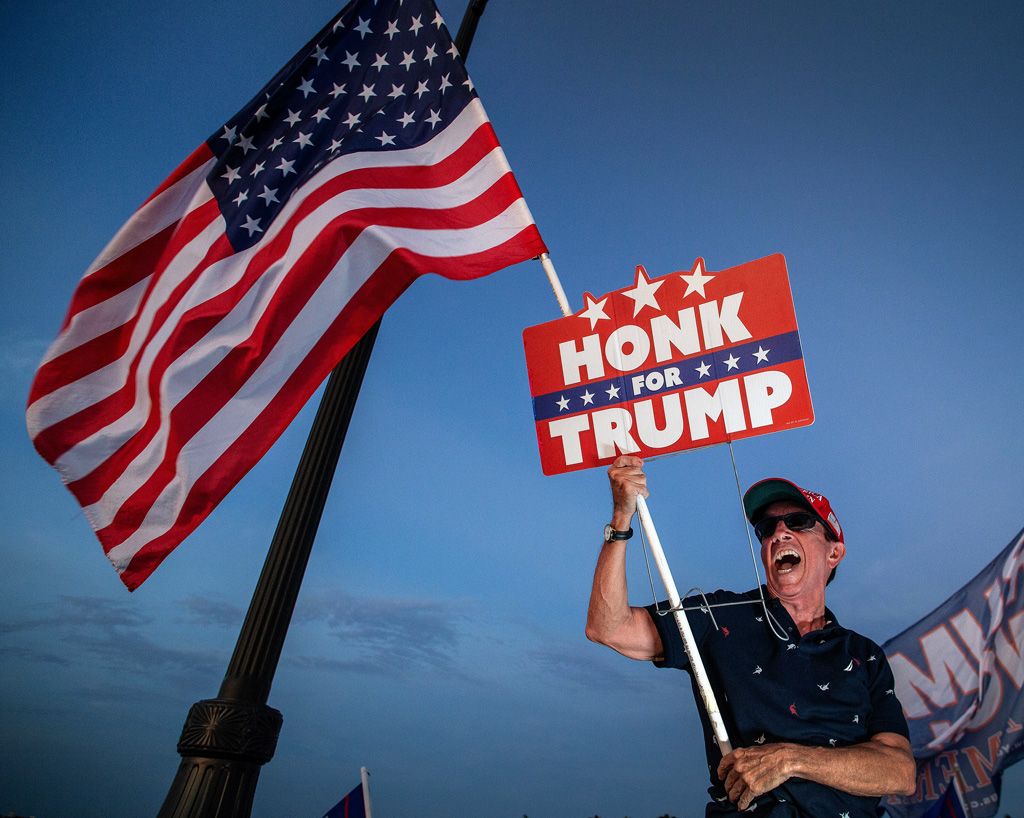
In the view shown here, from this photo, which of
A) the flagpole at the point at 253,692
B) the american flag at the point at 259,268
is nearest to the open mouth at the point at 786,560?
the american flag at the point at 259,268

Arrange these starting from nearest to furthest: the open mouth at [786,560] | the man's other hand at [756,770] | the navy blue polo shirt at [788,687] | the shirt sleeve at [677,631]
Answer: the man's other hand at [756,770] < the navy blue polo shirt at [788,687] < the shirt sleeve at [677,631] < the open mouth at [786,560]

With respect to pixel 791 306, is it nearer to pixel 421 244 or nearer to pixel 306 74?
pixel 421 244

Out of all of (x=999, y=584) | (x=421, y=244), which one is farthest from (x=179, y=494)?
(x=999, y=584)

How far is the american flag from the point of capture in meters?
3.66

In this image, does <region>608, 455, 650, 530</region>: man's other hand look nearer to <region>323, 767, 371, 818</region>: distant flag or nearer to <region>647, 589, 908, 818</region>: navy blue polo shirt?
<region>647, 589, 908, 818</region>: navy blue polo shirt

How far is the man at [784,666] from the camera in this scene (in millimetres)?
2436

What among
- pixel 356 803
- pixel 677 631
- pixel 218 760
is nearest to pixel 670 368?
pixel 677 631

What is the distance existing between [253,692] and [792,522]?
2495 mm

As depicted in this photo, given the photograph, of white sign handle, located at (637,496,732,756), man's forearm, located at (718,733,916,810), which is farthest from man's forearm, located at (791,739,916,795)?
white sign handle, located at (637,496,732,756)

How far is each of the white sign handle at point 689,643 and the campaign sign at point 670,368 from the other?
0.35 m

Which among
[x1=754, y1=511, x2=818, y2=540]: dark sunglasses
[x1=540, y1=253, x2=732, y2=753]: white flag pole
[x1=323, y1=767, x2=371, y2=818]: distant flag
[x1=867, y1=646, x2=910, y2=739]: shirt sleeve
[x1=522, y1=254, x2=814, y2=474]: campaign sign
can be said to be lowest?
[x1=323, y1=767, x2=371, y2=818]: distant flag

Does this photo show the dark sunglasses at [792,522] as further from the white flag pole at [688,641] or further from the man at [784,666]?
the white flag pole at [688,641]

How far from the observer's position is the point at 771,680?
2.71 metres

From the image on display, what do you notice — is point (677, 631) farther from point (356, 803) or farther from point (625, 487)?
point (356, 803)
